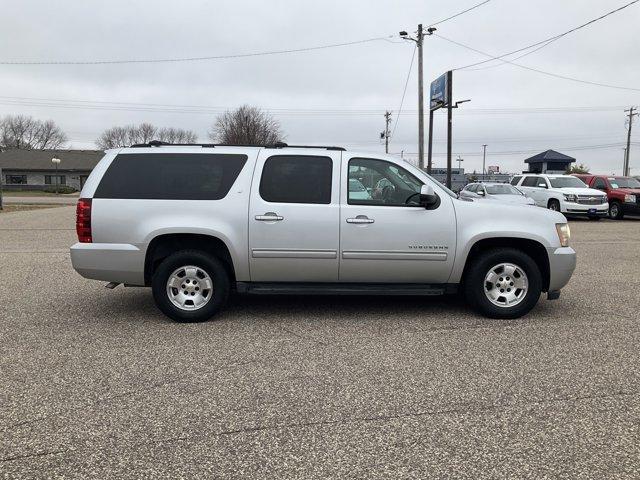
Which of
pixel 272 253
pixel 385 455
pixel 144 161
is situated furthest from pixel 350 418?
pixel 144 161

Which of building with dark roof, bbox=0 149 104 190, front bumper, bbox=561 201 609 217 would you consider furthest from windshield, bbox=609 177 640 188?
building with dark roof, bbox=0 149 104 190

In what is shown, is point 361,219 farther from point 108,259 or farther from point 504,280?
point 108,259

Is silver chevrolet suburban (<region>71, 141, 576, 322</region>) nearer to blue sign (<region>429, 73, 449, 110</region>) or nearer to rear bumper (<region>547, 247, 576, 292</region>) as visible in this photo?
rear bumper (<region>547, 247, 576, 292</region>)

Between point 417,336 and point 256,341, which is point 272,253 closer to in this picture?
point 256,341

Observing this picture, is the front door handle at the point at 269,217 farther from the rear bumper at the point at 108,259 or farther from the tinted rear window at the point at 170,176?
the rear bumper at the point at 108,259

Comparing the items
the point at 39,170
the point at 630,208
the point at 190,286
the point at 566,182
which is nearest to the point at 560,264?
the point at 190,286

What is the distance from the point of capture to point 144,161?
5871mm

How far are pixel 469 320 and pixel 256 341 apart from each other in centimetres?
235

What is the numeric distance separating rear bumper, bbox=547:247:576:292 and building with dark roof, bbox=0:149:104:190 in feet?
208

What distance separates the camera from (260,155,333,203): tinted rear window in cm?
582

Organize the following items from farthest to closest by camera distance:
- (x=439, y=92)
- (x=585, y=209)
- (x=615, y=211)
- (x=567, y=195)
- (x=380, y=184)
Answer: (x=439, y=92) → (x=615, y=211) → (x=567, y=195) → (x=585, y=209) → (x=380, y=184)

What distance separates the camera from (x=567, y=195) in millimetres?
21578

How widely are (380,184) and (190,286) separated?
2311mm

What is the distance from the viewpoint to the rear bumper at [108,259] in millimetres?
5699
